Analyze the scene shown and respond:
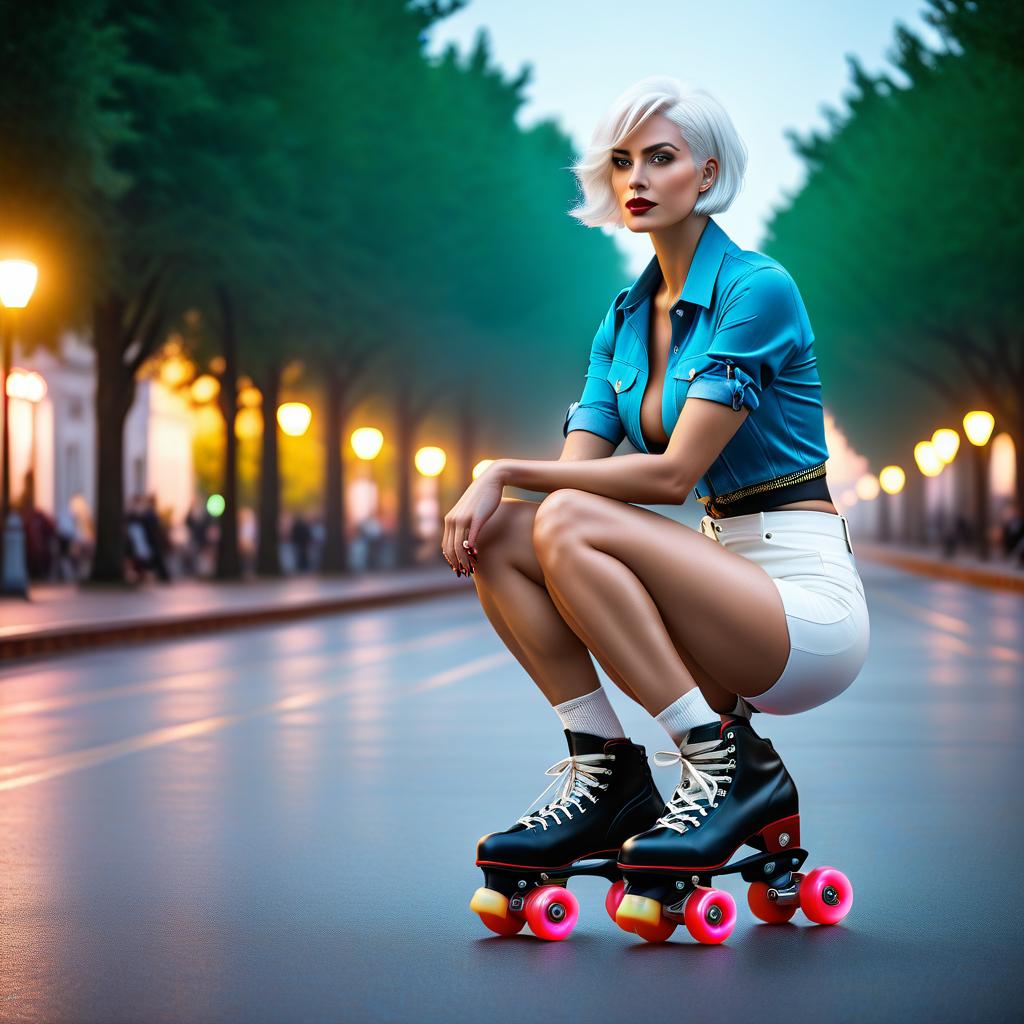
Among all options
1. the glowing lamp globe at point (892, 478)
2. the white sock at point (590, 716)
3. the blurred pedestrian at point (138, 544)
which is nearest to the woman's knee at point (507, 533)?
the white sock at point (590, 716)

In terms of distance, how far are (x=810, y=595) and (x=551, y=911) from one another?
3.13ft

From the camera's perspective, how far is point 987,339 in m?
47.3

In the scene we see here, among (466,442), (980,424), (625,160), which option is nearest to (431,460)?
(466,442)

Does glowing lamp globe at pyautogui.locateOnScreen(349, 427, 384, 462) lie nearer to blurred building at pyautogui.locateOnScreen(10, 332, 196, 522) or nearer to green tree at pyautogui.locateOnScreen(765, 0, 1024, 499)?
blurred building at pyautogui.locateOnScreen(10, 332, 196, 522)

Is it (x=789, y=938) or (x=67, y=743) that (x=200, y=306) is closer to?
(x=67, y=743)

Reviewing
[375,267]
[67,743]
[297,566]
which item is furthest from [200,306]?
[67,743]

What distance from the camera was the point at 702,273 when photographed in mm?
5008

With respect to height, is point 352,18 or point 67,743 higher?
point 352,18

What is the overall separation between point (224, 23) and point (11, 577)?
7936 millimetres

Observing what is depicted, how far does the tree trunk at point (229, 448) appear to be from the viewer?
35.4 m

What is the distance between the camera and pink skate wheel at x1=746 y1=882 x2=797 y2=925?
4977mm

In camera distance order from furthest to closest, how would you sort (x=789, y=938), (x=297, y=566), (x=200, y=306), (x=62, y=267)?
(x=297, y=566) < (x=200, y=306) < (x=62, y=267) < (x=789, y=938)

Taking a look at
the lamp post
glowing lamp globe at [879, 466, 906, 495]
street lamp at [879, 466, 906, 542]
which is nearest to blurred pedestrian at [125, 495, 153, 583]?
the lamp post

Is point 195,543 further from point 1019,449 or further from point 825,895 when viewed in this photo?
point 825,895
